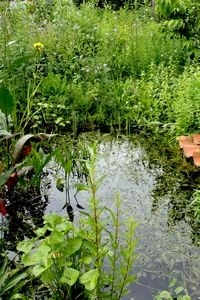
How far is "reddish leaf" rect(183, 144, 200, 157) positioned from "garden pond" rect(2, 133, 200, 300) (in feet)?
0.27

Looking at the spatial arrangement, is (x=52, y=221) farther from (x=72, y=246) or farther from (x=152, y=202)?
(x=152, y=202)

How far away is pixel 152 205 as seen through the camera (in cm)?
356

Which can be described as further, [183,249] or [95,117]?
[95,117]

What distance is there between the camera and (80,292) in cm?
249

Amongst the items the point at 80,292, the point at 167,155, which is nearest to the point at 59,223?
the point at 80,292

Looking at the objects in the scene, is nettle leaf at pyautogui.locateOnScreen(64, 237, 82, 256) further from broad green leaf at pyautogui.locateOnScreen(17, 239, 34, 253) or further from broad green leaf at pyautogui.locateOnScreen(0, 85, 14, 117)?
broad green leaf at pyautogui.locateOnScreen(0, 85, 14, 117)

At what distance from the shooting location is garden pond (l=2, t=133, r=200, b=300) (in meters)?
2.77

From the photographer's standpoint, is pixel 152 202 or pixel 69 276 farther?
pixel 152 202

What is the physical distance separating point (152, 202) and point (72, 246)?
4.98 ft

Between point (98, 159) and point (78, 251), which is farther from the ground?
point (78, 251)

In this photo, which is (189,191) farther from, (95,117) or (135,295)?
(95,117)

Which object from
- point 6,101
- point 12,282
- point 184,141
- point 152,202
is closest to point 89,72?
point 184,141

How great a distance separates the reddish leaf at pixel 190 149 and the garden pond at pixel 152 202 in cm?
8

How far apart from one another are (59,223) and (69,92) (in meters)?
3.40
